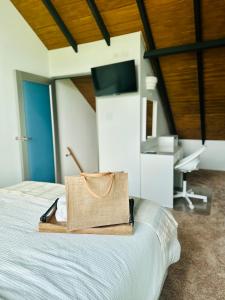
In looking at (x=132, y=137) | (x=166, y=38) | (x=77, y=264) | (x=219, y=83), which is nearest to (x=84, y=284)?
(x=77, y=264)

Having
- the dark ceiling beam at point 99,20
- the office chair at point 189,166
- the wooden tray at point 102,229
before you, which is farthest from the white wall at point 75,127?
the wooden tray at point 102,229

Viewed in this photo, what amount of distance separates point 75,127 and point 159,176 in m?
2.02

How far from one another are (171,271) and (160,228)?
71 centimetres

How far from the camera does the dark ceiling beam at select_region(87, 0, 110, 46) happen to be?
106 inches

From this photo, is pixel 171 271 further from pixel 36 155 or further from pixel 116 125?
pixel 36 155

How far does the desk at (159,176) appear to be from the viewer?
9.90ft

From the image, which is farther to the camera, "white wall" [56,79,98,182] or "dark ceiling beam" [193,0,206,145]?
"white wall" [56,79,98,182]

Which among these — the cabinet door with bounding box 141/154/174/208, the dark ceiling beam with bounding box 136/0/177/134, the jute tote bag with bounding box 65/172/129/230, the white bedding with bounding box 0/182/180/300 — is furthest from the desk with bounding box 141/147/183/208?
the jute tote bag with bounding box 65/172/129/230

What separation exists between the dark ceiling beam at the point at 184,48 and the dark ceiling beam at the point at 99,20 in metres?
0.60

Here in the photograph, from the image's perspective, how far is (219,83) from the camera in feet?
11.5

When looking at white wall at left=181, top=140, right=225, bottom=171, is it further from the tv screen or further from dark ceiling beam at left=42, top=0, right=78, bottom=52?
dark ceiling beam at left=42, top=0, right=78, bottom=52

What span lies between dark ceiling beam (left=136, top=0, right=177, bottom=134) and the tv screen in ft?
1.45

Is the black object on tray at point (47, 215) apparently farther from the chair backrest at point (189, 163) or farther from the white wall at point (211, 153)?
the white wall at point (211, 153)

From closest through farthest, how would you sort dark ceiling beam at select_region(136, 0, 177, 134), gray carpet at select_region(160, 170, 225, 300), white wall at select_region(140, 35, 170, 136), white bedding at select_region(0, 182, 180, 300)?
white bedding at select_region(0, 182, 180, 300) < gray carpet at select_region(160, 170, 225, 300) < dark ceiling beam at select_region(136, 0, 177, 134) < white wall at select_region(140, 35, 170, 136)
